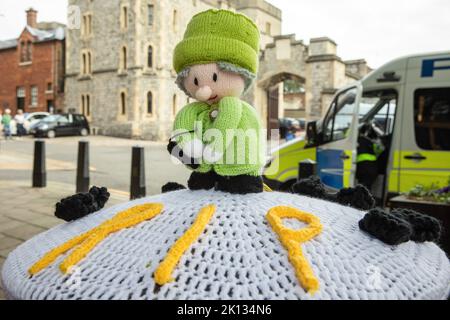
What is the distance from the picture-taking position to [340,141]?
6410 millimetres

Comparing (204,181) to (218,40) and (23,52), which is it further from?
(23,52)

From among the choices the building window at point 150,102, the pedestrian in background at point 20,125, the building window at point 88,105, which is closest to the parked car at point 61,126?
the pedestrian in background at point 20,125

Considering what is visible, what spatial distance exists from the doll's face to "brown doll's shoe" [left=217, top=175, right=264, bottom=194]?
316 millimetres

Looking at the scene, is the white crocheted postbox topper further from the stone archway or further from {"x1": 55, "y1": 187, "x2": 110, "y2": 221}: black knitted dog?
the stone archway

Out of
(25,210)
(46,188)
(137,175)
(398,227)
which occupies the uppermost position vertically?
(398,227)

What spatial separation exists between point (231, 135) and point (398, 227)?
581mm

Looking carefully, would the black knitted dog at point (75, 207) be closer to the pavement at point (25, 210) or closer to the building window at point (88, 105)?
the pavement at point (25, 210)

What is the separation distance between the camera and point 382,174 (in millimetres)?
6617

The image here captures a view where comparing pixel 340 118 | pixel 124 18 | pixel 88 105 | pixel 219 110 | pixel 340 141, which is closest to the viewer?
pixel 219 110

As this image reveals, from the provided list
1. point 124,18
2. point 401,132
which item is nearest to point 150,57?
point 124,18

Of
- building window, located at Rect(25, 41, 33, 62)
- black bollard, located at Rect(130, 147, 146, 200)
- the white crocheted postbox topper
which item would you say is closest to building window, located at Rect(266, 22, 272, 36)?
building window, located at Rect(25, 41, 33, 62)

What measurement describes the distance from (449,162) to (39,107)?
1349 inches

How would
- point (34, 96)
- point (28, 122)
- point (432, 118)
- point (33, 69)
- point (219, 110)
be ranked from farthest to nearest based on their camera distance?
point (34, 96), point (33, 69), point (28, 122), point (432, 118), point (219, 110)
